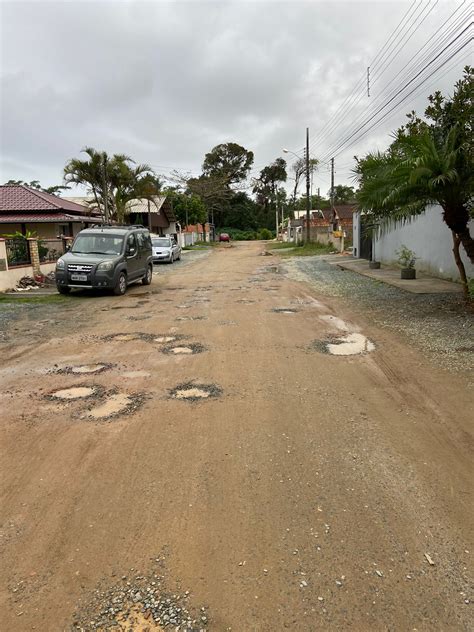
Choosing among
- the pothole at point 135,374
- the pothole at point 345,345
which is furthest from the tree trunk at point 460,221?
the pothole at point 135,374

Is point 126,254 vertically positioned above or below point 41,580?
above

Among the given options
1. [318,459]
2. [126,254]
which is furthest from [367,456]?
[126,254]

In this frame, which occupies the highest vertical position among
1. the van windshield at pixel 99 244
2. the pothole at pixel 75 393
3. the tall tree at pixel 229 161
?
the tall tree at pixel 229 161

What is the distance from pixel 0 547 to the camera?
9.01 ft

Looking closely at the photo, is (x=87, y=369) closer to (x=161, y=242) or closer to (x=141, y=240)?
(x=141, y=240)

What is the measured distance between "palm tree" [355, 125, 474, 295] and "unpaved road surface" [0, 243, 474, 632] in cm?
404

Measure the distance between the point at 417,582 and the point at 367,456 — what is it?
1.33m

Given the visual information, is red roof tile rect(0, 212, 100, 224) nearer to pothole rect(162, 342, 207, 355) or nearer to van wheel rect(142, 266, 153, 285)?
van wheel rect(142, 266, 153, 285)

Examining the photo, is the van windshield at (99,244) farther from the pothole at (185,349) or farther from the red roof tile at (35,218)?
the red roof tile at (35,218)

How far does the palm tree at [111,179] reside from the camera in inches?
1067

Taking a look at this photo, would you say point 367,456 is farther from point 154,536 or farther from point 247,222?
point 247,222

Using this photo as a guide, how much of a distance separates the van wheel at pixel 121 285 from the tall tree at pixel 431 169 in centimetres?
666

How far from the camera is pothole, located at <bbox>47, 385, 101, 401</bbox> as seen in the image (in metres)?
5.15

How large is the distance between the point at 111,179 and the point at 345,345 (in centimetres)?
2437
